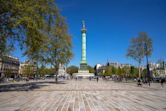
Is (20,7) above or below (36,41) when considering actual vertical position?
above

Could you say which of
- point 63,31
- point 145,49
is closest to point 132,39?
point 145,49

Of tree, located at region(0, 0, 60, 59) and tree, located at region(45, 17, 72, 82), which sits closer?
tree, located at region(0, 0, 60, 59)

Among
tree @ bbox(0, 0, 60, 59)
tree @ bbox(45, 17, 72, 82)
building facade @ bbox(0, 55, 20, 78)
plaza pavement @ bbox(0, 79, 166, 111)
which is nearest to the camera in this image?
plaza pavement @ bbox(0, 79, 166, 111)

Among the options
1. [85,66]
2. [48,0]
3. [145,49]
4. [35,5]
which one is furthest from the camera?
[85,66]

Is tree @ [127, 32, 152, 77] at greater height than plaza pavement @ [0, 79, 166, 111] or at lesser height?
greater

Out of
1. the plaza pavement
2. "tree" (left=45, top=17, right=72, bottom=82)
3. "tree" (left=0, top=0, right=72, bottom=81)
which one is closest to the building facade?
"tree" (left=45, top=17, right=72, bottom=82)

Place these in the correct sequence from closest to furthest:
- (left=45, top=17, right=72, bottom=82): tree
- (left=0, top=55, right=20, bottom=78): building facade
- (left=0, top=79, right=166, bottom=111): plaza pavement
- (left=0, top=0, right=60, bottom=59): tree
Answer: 1. (left=0, top=79, right=166, bottom=111): plaza pavement
2. (left=0, top=0, right=60, bottom=59): tree
3. (left=45, top=17, right=72, bottom=82): tree
4. (left=0, top=55, right=20, bottom=78): building facade

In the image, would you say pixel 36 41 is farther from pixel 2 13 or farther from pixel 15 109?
pixel 15 109

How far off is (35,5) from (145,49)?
5362 centimetres

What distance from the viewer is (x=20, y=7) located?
27.0m

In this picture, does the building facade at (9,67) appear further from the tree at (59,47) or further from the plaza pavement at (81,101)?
the plaza pavement at (81,101)

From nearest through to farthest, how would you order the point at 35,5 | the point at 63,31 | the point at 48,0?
the point at 35,5
the point at 48,0
the point at 63,31

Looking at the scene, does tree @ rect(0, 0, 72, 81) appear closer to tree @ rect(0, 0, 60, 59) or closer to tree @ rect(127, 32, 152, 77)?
tree @ rect(0, 0, 60, 59)

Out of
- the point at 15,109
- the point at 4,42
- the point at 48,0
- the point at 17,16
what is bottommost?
the point at 15,109
